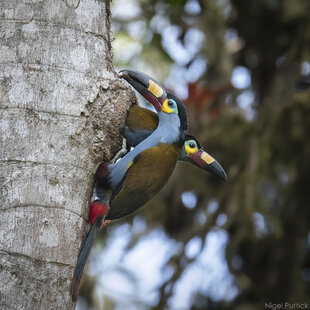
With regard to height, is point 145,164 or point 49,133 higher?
point 49,133

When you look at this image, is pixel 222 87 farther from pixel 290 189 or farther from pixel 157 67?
pixel 290 189

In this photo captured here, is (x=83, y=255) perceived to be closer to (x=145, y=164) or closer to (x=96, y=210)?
(x=96, y=210)

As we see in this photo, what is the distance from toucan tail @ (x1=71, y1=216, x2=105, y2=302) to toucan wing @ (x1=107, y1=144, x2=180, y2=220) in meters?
0.22

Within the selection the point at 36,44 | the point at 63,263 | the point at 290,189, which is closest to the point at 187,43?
the point at 290,189

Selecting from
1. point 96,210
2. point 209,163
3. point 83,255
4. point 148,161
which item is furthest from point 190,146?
point 83,255

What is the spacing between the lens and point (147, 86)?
9.72 feet

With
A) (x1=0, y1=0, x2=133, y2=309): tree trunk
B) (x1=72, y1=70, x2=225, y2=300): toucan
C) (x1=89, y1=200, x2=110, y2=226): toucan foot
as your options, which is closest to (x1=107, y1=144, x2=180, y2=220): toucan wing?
(x1=72, y1=70, x2=225, y2=300): toucan

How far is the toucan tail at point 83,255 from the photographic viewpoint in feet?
7.32

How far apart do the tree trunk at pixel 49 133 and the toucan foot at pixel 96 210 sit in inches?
7.1

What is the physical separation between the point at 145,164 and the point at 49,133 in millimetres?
657

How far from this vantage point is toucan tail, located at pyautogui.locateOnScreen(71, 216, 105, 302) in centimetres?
223

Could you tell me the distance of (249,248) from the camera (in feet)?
19.2

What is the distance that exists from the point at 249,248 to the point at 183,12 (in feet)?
7.89

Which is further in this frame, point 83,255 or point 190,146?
point 190,146
